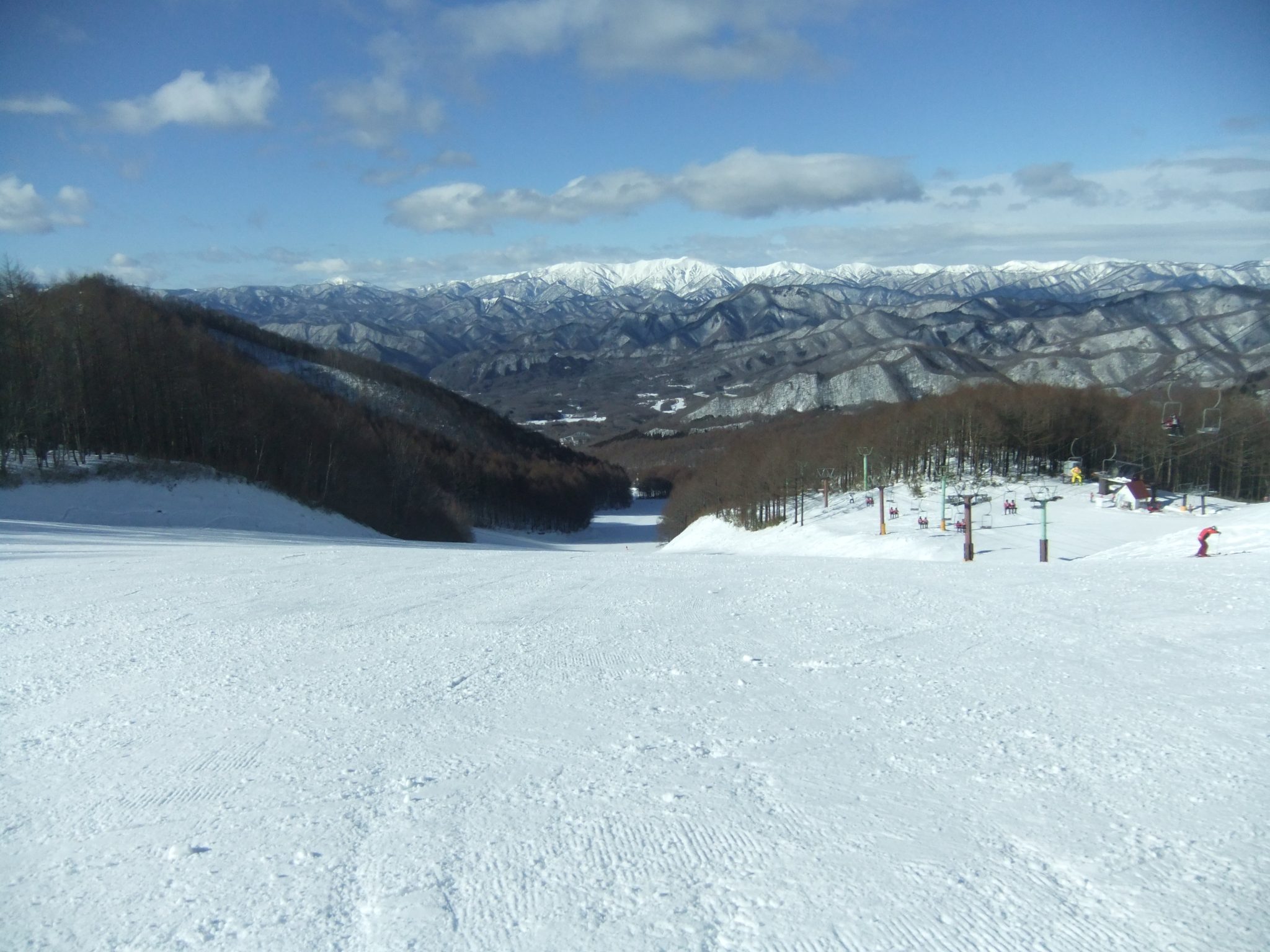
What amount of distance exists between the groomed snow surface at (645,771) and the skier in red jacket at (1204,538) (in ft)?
13.7

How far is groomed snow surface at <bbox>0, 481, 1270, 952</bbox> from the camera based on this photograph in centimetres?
371

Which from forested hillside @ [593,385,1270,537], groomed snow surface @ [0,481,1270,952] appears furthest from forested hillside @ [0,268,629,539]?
groomed snow surface @ [0,481,1270,952]

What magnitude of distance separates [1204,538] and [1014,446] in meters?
41.9

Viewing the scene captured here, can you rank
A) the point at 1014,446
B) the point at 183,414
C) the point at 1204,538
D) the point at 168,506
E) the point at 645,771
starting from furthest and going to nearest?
1. the point at 1014,446
2. the point at 183,414
3. the point at 168,506
4. the point at 1204,538
5. the point at 645,771

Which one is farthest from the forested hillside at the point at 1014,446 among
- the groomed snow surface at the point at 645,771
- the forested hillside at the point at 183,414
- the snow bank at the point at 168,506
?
the groomed snow surface at the point at 645,771

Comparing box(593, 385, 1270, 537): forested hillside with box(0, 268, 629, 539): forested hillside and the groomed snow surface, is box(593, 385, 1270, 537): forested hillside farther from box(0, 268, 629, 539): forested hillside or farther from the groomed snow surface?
the groomed snow surface

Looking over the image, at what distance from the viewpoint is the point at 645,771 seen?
203 inches

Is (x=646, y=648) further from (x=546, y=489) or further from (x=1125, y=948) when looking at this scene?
(x=546, y=489)

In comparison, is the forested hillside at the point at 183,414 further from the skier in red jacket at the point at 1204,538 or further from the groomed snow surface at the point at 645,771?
the skier in red jacket at the point at 1204,538

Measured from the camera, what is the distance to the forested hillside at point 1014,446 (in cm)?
4925

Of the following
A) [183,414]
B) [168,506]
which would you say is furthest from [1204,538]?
[183,414]

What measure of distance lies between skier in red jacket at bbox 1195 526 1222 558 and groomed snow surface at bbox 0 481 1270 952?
419 centimetres

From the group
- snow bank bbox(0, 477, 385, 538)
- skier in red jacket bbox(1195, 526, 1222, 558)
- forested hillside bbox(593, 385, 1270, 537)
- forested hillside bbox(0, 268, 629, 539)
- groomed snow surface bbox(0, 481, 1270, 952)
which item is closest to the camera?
groomed snow surface bbox(0, 481, 1270, 952)

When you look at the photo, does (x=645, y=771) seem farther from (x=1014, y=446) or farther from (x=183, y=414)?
(x=1014, y=446)
